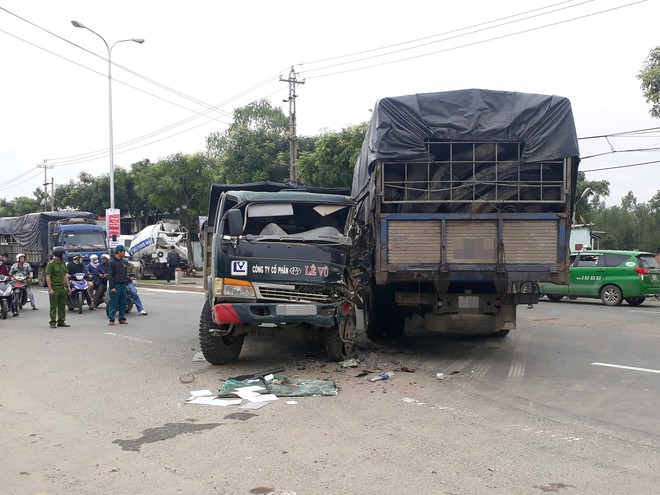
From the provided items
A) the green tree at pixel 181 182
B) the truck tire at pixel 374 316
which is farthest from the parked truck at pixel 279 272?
the green tree at pixel 181 182

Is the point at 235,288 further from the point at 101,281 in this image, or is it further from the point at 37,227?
the point at 37,227

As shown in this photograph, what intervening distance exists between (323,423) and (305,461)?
97 centimetres

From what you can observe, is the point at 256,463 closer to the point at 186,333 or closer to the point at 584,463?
the point at 584,463

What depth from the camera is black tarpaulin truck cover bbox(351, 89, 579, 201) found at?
302 inches

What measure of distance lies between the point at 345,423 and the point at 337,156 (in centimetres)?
1984

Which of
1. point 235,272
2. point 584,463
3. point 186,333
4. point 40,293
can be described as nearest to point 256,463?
point 584,463

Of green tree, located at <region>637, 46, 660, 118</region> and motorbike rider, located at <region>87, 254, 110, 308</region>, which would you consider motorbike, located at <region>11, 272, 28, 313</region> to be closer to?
motorbike rider, located at <region>87, 254, 110, 308</region>

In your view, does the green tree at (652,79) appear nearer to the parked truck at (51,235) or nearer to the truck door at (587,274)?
the truck door at (587,274)

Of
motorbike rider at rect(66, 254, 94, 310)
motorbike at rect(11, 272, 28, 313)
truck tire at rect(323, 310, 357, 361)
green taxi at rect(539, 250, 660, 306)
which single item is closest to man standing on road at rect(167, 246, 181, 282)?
motorbike at rect(11, 272, 28, 313)

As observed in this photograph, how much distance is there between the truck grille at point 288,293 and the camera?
23.7 ft

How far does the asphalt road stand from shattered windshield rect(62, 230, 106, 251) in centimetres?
1280

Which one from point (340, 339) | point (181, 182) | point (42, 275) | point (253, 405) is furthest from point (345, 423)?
point (181, 182)

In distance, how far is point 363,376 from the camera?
284 inches

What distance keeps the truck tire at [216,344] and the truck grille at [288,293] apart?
2.89 ft
